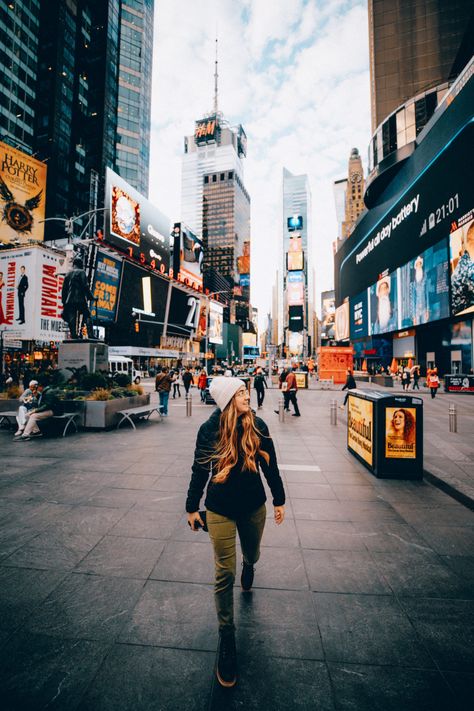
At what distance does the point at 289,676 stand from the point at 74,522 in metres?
3.22

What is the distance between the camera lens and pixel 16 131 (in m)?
53.8

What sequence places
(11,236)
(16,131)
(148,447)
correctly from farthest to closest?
1. (16,131)
2. (11,236)
3. (148,447)

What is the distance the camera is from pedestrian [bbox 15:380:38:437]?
8859 mm

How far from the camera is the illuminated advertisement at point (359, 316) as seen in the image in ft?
183

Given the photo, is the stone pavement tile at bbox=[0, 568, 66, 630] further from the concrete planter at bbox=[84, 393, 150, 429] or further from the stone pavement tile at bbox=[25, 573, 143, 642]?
the concrete planter at bbox=[84, 393, 150, 429]

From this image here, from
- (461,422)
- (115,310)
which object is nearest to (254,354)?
(115,310)

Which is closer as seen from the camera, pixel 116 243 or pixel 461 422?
pixel 461 422

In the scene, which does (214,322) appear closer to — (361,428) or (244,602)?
(361,428)

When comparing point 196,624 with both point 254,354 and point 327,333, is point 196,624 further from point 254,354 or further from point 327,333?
point 254,354

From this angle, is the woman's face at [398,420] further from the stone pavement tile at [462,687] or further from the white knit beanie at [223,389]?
the white knit beanie at [223,389]

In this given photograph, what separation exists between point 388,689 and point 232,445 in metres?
1.75

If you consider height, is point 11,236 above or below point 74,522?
above

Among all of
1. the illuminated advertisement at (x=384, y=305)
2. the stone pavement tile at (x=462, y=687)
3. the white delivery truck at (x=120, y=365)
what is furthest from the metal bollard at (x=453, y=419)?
the illuminated advertisement at (x=384, y=305)

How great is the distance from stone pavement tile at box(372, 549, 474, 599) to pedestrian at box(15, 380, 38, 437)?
8914 millimetres
